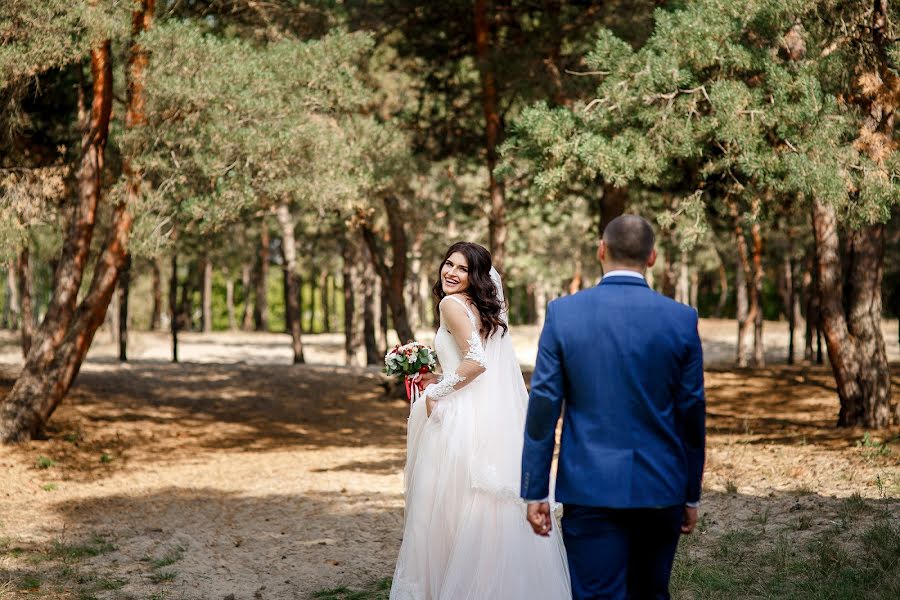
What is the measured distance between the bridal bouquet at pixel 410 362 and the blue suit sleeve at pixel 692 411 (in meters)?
2.69

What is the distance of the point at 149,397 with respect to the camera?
21.5 metres

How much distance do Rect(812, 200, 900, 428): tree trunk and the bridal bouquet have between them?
8.41m

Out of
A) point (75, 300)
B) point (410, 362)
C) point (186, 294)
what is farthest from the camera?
point (186, 294)

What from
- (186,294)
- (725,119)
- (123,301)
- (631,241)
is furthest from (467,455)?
(186,294)

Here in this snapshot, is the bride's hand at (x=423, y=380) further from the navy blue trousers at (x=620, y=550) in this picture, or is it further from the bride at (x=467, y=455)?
the navy blue trousers at (x=620, y=550)

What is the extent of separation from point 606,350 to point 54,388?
12177 millimetres

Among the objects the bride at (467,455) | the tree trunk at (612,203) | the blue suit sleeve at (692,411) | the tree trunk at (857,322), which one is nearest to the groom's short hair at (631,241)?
the blue suit sleeve at (692,411)

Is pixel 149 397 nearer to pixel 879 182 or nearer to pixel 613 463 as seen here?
pixel 879 182

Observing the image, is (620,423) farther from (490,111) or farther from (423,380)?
(490,111)

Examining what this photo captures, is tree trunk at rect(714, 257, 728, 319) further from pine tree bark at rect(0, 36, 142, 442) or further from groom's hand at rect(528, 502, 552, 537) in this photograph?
groom's hand at rect(528, 502, 552, 537)

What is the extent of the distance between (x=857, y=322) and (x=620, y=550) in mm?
10471

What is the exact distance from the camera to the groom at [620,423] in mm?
3518

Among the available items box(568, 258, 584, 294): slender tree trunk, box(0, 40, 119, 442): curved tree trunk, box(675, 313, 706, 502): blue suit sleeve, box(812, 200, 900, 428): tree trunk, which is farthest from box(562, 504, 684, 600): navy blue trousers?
box(568, 258, 584, 294): slender tree trunk

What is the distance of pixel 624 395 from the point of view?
352 centimetres
